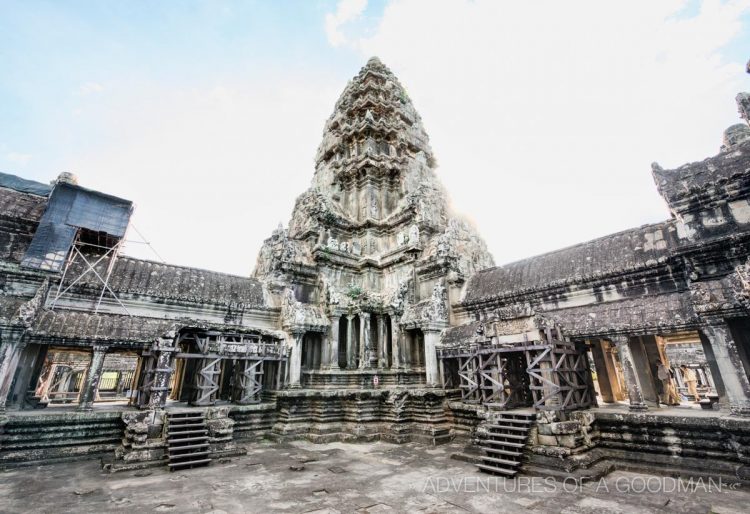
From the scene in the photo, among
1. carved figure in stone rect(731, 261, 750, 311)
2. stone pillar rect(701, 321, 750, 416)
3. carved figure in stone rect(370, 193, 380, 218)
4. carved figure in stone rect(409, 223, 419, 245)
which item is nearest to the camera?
stone pillar rect(701, 321, 750, 416)

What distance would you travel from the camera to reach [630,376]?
10789mm

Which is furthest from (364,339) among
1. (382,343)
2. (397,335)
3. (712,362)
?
(712,362)

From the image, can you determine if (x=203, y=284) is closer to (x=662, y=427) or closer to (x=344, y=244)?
(x=344, y=244)

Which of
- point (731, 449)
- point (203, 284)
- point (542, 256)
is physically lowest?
point (731, 449)

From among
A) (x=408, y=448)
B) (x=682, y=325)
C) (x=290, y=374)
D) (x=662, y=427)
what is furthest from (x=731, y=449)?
(x=290, y=374)

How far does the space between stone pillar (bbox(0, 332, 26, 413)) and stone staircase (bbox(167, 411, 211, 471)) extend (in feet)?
14.9

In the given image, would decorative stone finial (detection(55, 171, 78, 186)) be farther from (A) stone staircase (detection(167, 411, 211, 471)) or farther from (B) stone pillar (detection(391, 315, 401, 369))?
(B) stone pillar (detection(391, 315, 401, 369))

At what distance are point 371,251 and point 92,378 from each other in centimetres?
1535

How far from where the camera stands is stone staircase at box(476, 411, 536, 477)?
9461 mm

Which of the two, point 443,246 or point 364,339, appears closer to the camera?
point 364,339

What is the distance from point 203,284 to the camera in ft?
56.9

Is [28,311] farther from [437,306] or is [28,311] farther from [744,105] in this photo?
[744,105]

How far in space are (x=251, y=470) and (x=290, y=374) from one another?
6099 mm

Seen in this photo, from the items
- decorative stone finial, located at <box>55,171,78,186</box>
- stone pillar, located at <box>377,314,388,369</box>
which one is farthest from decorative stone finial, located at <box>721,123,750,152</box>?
decorative stone finial, located at <box>55,171,78,186</box>
